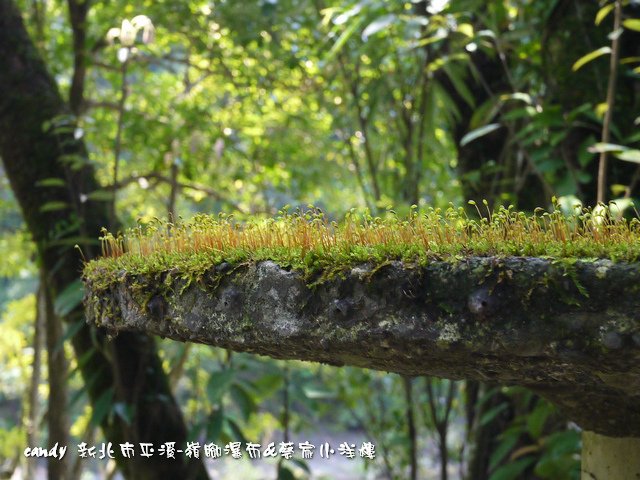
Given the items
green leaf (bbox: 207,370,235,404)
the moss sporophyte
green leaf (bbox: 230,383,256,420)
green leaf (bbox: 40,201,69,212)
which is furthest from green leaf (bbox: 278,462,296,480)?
the moss sporophyte

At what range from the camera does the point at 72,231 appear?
7.81 ft

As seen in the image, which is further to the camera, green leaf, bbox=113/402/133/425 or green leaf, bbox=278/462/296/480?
green leaf, bbox=278/462/296/480

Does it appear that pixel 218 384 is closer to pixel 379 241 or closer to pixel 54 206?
pixel 54 206

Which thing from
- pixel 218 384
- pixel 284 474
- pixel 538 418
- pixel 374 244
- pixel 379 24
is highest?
pixel 379 24

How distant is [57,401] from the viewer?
2.99 meters

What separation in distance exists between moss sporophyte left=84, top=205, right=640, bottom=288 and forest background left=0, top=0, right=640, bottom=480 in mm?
298

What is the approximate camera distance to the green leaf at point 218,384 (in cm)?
212

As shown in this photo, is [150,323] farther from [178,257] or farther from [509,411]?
[509,411]

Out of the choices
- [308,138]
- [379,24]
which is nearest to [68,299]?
[379,24]

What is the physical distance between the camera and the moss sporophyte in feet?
2.83

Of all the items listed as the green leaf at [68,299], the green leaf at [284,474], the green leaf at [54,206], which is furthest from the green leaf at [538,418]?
the green leaf at [54,206]

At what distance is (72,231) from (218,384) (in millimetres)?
773

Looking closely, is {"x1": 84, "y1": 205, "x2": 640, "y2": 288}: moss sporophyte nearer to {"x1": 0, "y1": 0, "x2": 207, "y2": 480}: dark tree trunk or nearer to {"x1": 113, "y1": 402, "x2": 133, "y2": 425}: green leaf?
{"x1": 113, "y1": 402, "x2": 133, "y2": 425}: green leaf

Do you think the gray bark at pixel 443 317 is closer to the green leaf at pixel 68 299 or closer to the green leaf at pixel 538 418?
the green leaf at pixel 538 418
